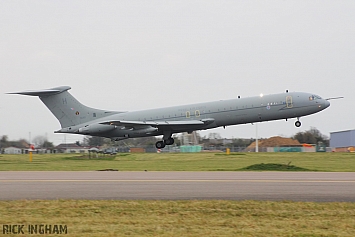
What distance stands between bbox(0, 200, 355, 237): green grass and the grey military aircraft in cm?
2869

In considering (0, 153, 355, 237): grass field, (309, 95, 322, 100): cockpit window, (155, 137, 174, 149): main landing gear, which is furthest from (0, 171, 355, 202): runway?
(155, 137, 174, 149): main landing gear

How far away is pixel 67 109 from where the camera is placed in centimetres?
4662

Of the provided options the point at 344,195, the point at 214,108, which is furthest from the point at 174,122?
the point at 344,195

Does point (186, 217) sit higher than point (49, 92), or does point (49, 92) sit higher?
point (49, 92)

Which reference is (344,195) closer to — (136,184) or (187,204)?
(187,204)

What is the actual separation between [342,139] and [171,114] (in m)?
57.3

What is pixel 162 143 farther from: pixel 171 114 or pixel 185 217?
pixel 185 217

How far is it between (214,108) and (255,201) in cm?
2896

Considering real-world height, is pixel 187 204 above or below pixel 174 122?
below

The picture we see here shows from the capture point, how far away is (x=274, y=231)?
10008 millimetres

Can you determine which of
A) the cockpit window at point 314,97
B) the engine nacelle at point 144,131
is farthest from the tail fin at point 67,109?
the cockpit window at point 314,97

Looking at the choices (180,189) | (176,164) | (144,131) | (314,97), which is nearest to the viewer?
(180,189)

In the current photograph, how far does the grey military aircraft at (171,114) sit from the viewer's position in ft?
137

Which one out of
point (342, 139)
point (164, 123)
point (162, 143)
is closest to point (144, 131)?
point (164, 123)
